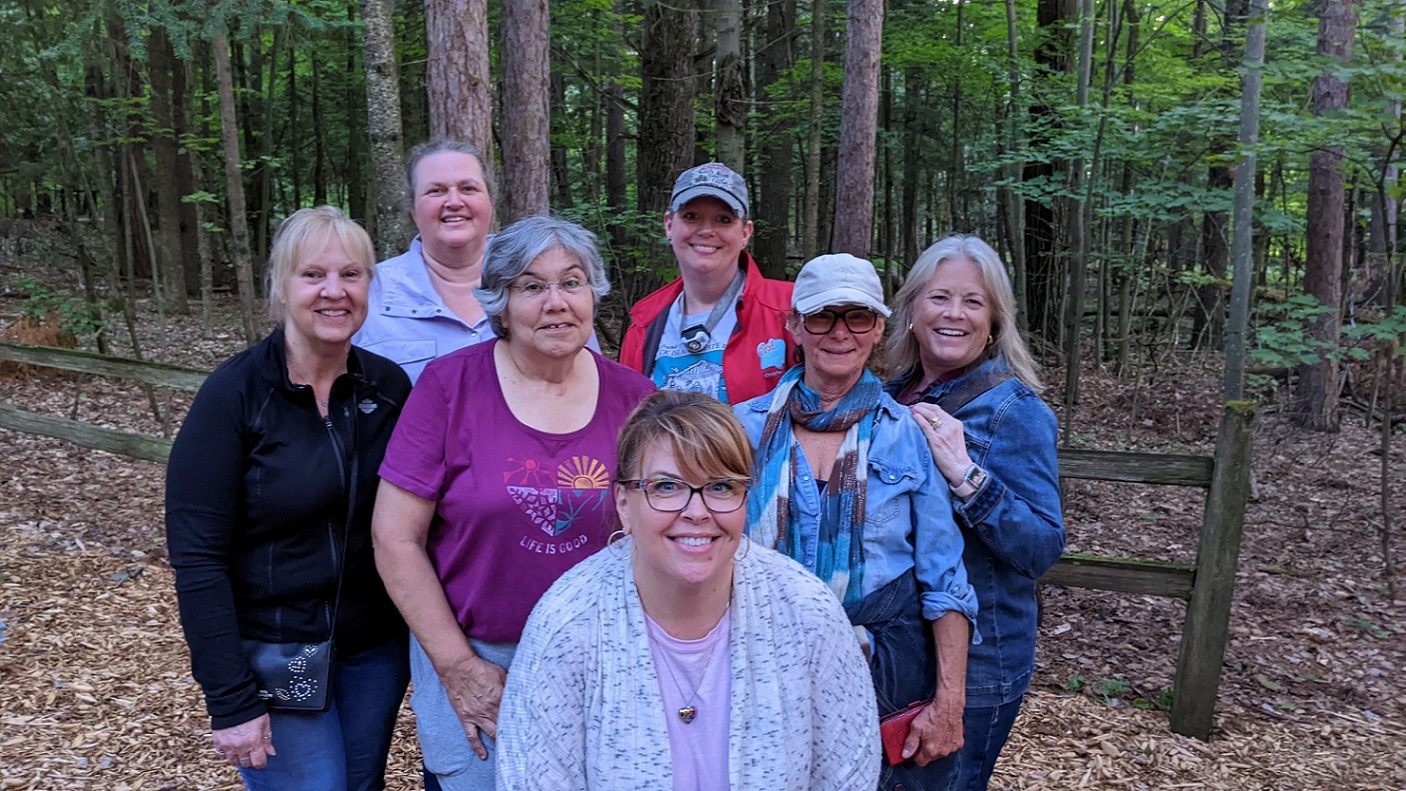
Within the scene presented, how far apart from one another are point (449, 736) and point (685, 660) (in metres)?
0.72

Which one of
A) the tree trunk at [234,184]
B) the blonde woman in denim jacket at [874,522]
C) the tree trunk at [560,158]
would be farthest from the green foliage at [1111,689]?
the tree trunk at [560,158]

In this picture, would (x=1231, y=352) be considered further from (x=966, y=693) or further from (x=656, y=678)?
(x=656, y=678)

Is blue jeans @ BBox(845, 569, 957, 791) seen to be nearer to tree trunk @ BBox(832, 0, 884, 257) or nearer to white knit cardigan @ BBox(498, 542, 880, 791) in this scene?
white knit cardigan @ BBox(498, 542, 880, 791)

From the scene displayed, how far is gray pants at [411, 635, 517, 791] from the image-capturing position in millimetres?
2145

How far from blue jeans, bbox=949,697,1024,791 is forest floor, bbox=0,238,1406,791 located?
187cm

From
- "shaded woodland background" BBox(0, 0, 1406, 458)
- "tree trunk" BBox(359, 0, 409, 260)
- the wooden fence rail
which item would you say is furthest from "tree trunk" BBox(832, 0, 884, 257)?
"tree trunk" BBox(359, 0, 409, 260)

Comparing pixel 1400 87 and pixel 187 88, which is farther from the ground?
pixel 187 88

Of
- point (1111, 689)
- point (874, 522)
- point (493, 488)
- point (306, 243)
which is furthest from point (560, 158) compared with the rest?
point (874, 522)

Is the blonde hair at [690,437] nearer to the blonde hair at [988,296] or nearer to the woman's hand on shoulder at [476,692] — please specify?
the woman's hand on shoulder at [476,692]

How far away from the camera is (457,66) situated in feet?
15.7

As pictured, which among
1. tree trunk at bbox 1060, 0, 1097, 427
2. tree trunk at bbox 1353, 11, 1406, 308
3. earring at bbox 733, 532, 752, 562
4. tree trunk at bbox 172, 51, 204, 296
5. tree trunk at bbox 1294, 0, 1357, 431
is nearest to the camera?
earring at bbox 733, 532, 752, 562

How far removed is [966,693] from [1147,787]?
229 centimetres

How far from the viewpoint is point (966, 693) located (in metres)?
2.18

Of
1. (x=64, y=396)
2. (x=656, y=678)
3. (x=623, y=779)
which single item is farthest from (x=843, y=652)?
(x=64, y=396)
